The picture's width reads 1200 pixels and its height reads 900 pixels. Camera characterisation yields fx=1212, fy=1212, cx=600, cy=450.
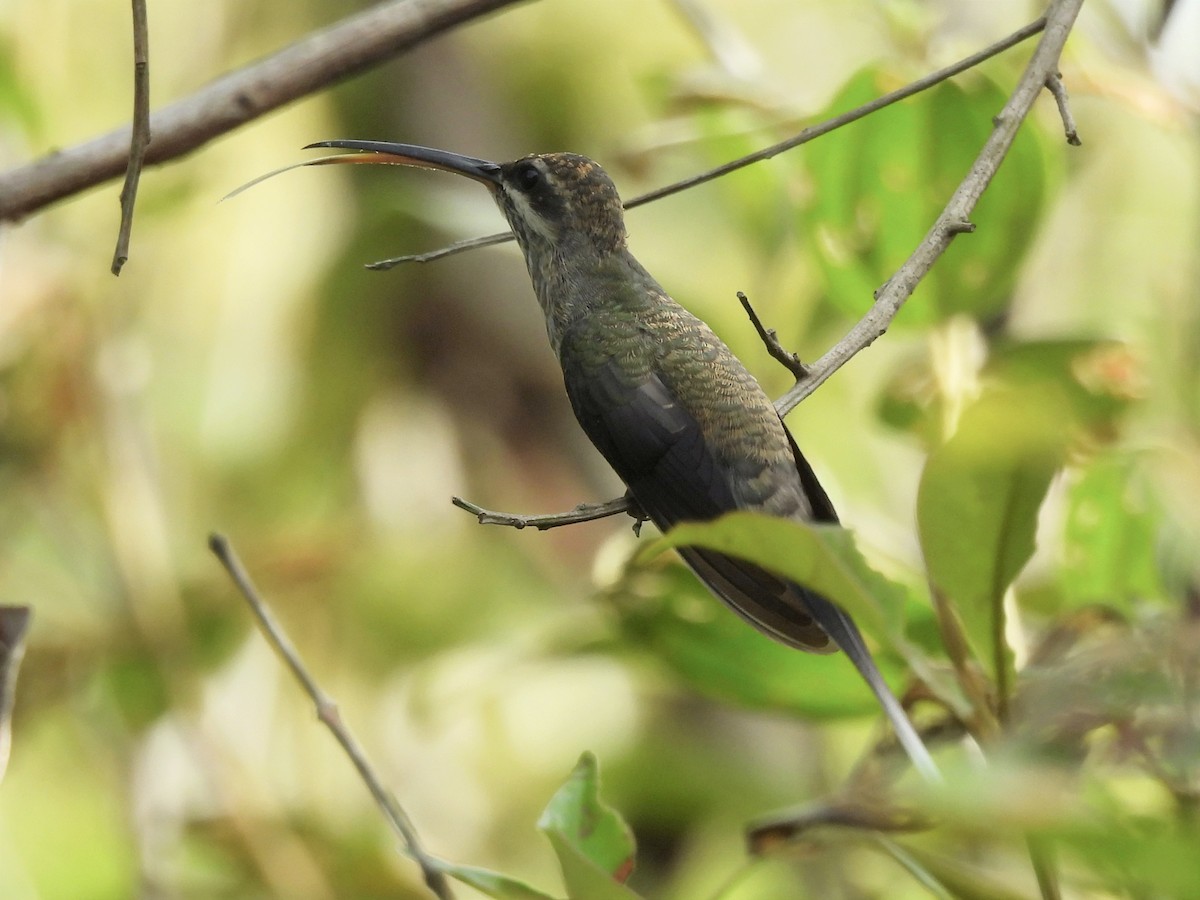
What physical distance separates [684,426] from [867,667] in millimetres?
465

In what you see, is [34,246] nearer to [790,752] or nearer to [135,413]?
[135,413]

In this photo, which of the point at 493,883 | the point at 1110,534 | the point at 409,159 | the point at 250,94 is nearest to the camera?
the point at 493,883

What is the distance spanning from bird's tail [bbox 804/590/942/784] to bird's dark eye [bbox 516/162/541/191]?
0.89 meters

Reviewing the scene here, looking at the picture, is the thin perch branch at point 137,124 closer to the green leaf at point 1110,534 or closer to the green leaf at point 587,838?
the green leaf at point 587,838

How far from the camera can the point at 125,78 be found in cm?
331

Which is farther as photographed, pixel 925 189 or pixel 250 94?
pixel 925 189

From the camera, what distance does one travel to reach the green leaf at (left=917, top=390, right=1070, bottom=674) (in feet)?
3.50

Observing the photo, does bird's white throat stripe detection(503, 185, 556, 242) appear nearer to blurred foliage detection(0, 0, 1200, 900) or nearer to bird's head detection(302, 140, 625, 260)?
bird's head detection(302, 140, 625, 260)

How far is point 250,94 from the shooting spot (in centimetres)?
140

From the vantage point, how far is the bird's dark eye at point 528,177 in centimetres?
200

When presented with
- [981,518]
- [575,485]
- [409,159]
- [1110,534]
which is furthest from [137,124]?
[575,485]

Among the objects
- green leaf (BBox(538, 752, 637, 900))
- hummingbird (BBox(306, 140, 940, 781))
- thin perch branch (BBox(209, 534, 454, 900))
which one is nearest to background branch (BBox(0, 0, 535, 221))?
hummingbird (BBox(306, 140, 940, 781))

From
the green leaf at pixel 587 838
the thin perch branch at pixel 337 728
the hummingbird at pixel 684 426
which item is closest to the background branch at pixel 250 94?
the hummingbird at pixel 684 426

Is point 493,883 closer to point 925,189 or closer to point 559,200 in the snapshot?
point 925,189
